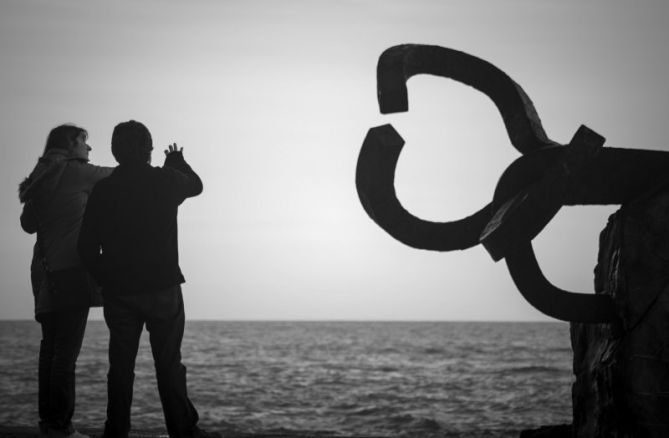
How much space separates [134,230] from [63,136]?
85 cm

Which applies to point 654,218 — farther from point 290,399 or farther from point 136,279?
point 290,399

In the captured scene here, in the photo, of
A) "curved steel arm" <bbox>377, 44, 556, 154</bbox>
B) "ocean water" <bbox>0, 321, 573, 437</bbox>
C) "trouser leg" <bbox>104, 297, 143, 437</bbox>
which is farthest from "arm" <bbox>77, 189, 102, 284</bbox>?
"ocean water" <bbox>0, 321, 573, 437</bbox>

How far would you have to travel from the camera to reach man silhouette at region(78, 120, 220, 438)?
3.51 metres

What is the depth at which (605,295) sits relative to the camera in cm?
304

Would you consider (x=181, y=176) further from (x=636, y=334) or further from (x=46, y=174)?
(x=636, y=334)

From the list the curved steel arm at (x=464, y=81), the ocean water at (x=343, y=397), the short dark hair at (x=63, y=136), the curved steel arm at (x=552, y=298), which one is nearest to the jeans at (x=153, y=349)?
the short dark hair at (x=63, y=136)

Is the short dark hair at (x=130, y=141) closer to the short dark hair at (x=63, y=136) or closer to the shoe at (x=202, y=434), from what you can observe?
the short dark hair at (x=63, y=136)

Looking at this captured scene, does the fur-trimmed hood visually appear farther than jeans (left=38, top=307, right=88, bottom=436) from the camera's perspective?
Yes

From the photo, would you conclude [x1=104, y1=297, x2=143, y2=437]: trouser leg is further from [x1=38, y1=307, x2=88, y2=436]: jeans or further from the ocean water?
the ocean water

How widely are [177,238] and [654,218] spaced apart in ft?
7.06

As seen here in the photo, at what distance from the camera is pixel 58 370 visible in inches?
150

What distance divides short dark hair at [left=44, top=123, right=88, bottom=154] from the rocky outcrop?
9.10 feet

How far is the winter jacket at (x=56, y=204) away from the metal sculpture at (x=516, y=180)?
1774 millimetres

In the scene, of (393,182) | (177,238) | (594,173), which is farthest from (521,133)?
(177,238)
